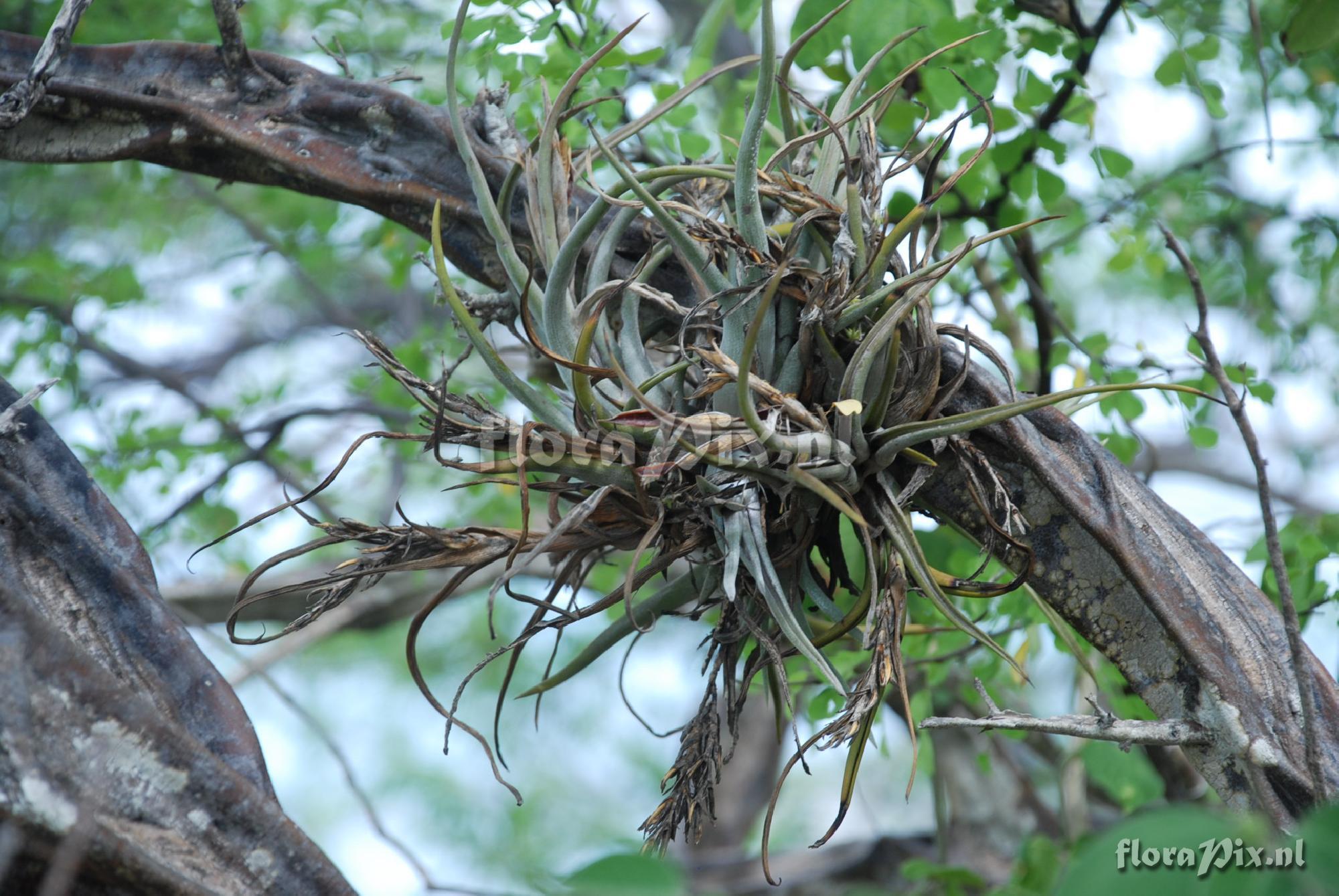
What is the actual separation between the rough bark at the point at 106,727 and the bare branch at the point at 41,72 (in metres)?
0.22

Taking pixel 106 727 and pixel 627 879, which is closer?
pixel 627 879

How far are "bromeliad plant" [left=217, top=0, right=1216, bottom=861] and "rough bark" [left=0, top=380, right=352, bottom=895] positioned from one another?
61mm

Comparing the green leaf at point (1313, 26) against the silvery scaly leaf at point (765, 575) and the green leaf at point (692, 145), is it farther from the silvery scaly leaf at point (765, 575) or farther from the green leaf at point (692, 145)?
the silvery scaly leaf at point (765, 575)

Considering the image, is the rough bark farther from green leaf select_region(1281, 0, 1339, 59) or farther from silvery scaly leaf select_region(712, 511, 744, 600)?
green leaf select_region(1281, 0, 1339, 59)

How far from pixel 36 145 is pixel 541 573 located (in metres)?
0.88

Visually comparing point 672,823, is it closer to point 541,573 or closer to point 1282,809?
point 1282,809

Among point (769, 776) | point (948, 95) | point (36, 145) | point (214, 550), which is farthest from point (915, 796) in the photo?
point (36, 145)

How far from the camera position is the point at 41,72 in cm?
74

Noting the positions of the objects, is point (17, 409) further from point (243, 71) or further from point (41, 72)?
point (243, 71)

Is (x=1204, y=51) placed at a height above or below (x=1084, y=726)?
above

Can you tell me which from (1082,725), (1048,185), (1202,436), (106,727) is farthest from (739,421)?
(1202,436)

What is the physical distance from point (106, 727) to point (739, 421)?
1.28 ft

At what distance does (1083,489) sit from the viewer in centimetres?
69

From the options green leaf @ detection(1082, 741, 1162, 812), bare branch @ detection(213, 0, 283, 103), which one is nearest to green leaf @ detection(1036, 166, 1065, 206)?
green leaf @ detection(1082, 741, 1162, 812)
